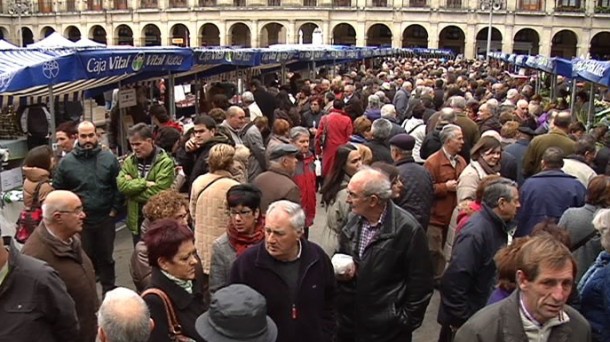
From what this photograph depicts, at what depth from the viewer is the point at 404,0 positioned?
51906 millimetres

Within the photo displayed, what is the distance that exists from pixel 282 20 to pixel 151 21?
12.2 meters

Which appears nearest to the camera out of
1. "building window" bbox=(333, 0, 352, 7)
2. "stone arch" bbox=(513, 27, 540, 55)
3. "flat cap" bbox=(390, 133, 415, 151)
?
"flat cap" bbox=(390, 133, 415, 151)

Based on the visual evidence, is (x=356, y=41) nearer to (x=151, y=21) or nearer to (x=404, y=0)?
(x=404, y=0)

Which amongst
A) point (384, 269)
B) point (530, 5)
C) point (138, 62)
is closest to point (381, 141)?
point (384, 269)

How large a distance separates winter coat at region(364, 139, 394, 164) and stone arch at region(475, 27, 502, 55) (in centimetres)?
4742

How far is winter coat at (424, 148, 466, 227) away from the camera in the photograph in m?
5.69

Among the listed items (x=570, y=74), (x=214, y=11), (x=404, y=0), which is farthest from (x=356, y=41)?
(x=570, y=74)

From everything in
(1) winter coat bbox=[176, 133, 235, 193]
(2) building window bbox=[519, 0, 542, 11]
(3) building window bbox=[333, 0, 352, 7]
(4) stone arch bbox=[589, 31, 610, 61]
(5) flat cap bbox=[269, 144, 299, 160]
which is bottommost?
(1) winter coat bbox=[176, 133, 235, 193]

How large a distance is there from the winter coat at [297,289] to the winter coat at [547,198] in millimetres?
2239

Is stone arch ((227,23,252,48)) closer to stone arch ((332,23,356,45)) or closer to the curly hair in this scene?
stone arch ((332,23,356,45))

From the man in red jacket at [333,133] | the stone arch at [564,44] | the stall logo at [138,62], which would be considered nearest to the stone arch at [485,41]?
the stone arch at [564,44]

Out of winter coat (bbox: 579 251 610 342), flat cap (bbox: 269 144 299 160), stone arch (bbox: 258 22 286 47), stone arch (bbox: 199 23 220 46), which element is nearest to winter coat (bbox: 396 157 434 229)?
flat cap (bbox: 269 144 299 160)

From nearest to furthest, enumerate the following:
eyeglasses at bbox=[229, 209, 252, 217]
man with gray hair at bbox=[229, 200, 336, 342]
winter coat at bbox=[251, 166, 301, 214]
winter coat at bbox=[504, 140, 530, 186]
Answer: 1. man with gray hair at bbox=[229, 200, 336, 342]
2. eyeglasses at bbox=[229, 209, 252, 217]
3. winter coat at bbox=[251, 166, 301, 214]
4. winter coat at bbox=[504, 140, 530, 186]

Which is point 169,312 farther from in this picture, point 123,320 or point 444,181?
point 444,181
